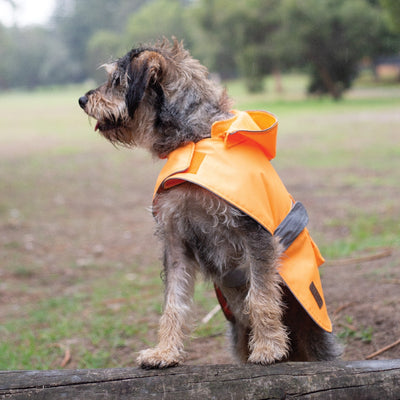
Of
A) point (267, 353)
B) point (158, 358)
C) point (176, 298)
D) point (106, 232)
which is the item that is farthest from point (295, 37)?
point (158, 358)

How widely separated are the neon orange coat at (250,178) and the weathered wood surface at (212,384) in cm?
60

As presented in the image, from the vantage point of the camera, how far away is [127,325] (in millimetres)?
5379

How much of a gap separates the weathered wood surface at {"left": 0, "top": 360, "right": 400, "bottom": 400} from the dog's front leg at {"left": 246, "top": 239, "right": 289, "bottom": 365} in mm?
404

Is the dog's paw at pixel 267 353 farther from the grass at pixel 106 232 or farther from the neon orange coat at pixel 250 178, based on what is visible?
the grass at pixel 106 232

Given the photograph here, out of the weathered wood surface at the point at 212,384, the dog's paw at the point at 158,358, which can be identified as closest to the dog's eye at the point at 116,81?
the dog's paw at the point at 158,358

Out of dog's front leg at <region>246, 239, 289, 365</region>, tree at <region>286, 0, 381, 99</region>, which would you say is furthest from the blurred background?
tree at <region>286, 0, 381, 99</region>

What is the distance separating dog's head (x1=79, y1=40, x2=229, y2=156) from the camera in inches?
130

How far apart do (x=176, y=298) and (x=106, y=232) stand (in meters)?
5.99

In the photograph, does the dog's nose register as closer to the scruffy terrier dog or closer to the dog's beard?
the scruffy terrier dog

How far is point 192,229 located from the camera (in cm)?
324

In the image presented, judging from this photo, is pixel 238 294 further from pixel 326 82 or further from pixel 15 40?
pixel 15 40

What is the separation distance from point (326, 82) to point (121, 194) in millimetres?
29850

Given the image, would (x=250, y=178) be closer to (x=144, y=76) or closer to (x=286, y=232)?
(x=286, y=232)

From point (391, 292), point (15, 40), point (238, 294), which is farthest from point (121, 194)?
point (15, 40)
